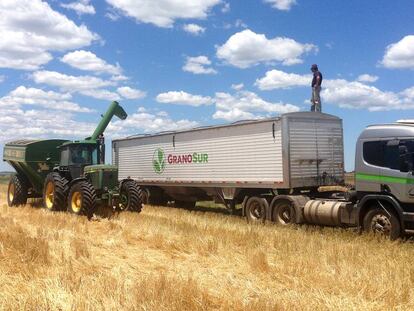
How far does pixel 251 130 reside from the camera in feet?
52.8

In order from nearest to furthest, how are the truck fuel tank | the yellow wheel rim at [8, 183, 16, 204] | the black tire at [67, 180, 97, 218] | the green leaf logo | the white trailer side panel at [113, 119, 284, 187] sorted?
the truck fuel tank, the black tire at [67, 180, 97, 218], the white trailer side panel at [113, 119, 284, 187], the yellow wheel rim at [8, 183, 16, 204], the green leaf logo

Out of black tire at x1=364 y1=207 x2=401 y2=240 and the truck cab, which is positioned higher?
the truck cab

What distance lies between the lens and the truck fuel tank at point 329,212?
1273cm

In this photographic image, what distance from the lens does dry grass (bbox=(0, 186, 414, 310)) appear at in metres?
6.07

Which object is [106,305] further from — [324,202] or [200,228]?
[324,202]

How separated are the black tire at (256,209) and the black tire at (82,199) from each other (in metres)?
4.82

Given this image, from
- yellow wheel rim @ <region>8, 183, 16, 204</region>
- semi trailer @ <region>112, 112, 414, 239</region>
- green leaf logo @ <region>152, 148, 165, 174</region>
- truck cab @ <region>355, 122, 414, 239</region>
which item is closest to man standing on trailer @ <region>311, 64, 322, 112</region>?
semi trailer @ <region>112, 112, 414, 239</region>

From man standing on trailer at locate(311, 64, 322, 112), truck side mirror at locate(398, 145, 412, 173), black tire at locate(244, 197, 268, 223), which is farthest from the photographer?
man standing on trailer at locate(311, 64, 322, 112)

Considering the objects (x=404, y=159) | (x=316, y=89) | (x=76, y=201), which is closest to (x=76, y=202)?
(x=76, y=201)

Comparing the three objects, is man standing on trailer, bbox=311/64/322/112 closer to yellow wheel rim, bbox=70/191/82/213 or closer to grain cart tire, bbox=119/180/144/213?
grain cart tire, bbox=119/180/144/213

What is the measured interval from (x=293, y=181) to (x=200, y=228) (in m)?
3.62

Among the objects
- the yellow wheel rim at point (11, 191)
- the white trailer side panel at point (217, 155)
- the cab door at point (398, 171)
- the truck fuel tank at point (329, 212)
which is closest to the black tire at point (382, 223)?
the cab door at point (398, 171)

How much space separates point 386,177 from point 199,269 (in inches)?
217

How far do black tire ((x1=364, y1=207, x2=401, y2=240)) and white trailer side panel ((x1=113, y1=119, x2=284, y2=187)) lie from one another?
11.4 feet
